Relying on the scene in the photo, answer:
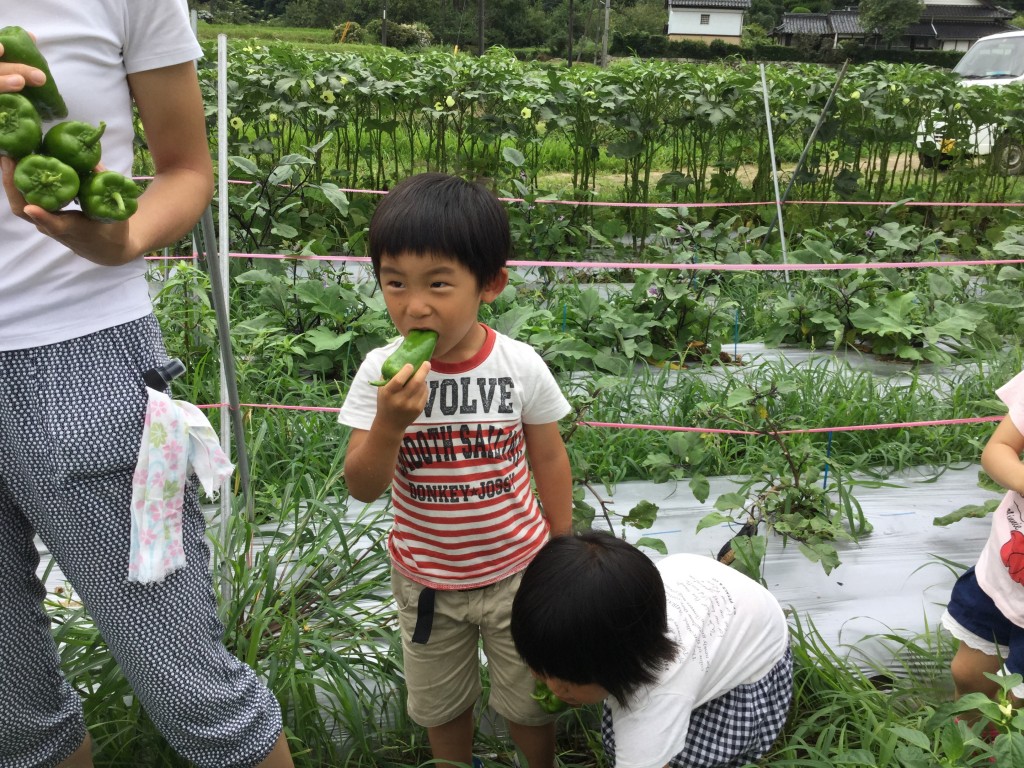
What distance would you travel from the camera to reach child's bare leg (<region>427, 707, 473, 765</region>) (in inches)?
71.2

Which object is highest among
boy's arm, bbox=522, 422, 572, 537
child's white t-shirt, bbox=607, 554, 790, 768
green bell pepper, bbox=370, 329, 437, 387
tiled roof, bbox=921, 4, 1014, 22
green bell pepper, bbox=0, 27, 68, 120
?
tiled roof, bbox=921, 4, 1014, 22

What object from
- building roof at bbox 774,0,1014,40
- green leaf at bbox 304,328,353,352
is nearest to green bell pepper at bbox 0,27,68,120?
green leaf at bbox 304,328,353,352

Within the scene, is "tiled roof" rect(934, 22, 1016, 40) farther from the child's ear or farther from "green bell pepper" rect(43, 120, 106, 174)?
"green bell pepper" rect(43, 120, 106, 174)

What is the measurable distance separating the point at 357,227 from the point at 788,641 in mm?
4034

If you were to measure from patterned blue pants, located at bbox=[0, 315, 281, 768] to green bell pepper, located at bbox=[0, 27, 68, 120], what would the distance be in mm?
291

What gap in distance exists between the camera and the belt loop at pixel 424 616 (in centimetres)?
168

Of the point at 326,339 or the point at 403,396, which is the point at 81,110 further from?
the point at 326,339

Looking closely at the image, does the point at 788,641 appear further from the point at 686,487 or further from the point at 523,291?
the point at 523,291

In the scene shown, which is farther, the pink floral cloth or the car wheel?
the car wheel

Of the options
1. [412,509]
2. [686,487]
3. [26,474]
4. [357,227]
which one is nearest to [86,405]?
[26,474]

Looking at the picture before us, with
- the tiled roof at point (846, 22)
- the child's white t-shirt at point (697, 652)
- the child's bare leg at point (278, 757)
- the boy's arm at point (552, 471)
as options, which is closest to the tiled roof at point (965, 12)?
the tiled roof at point (846, 22)

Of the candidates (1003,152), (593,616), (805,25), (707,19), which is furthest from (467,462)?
(707,19)

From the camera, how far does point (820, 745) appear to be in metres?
1.87

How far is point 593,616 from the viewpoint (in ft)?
4.85
